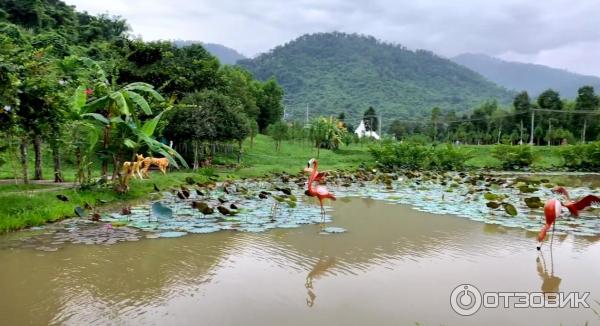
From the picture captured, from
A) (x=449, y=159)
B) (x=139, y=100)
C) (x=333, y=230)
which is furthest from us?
(x=449, y=159)

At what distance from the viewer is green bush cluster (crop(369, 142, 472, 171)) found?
1118 inches

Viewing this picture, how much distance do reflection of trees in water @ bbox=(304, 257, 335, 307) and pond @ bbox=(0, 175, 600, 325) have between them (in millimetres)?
15

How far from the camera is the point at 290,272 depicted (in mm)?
6656

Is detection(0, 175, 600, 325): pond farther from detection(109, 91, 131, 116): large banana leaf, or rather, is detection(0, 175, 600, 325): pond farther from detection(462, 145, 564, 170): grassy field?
detection(462, 145, 564, 170): grassy field

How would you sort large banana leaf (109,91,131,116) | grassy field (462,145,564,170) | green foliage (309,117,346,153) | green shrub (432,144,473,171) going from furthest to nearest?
green foliage (309,117,346,153) → grassy field (462,145,564,170) → green shrub (432,144,473,171) → large banana leaf (109,91,131,116)

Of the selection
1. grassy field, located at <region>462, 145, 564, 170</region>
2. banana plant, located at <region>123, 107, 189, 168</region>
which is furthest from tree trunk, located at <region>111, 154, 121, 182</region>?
grassy field, located at <region>462, 145, 564, 170</region>

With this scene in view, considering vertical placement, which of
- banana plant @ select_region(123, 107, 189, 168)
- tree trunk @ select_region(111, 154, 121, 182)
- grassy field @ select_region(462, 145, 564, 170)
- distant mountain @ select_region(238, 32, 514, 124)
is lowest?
grassy field @ select_region(462, 145, 564, 170)

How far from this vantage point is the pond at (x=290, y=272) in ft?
16.8

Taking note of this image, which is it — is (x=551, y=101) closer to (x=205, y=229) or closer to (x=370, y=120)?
(x=370, y=120)

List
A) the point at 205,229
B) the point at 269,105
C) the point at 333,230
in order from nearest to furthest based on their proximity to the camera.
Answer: the point at 205,229 < the point at 333,230 < the point at 269,105

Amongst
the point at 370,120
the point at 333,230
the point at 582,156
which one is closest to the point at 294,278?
the point at 333,230

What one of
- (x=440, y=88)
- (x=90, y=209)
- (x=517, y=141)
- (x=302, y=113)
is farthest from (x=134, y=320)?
(x=440, y=88)

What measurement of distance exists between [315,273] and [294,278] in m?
0.38

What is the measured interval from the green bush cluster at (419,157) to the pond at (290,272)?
58.3 ft
